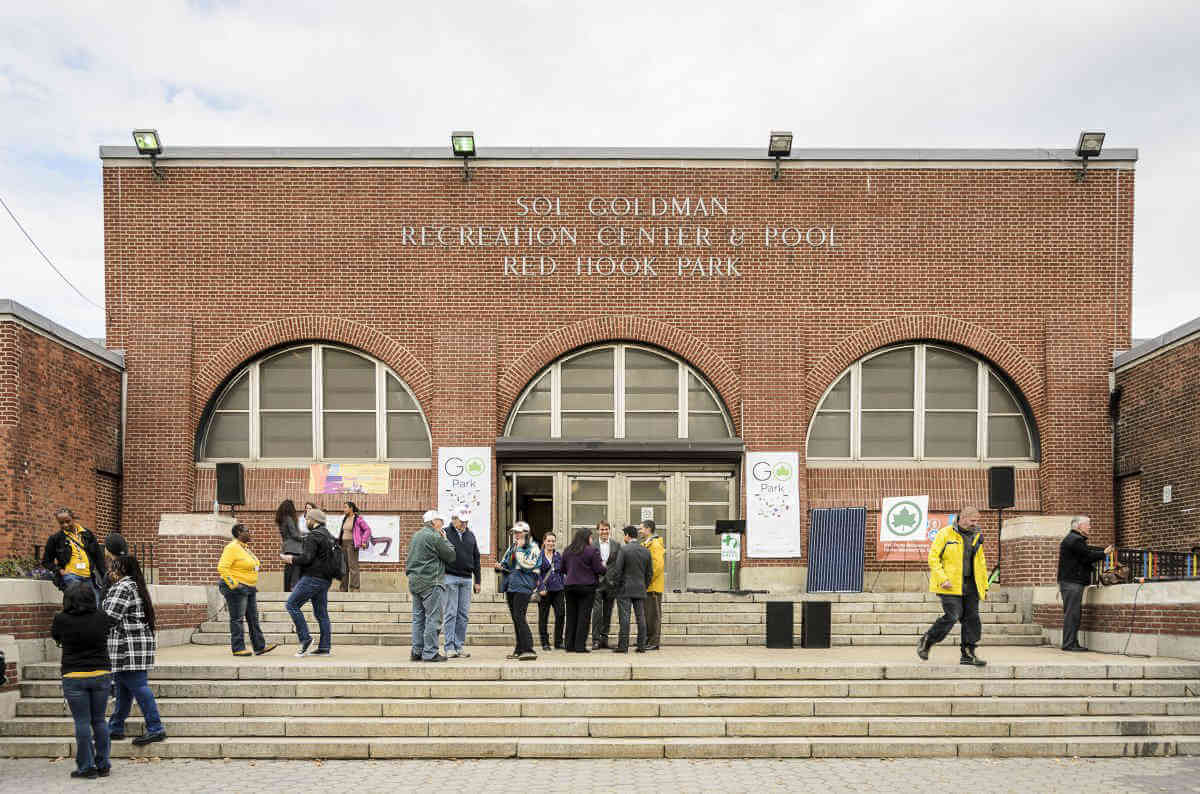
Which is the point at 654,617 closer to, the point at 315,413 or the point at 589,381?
the point at 589,381

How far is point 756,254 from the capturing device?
20.5 metres

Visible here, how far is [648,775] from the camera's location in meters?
9.66

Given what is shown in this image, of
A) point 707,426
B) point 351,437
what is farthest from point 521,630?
point 351,437

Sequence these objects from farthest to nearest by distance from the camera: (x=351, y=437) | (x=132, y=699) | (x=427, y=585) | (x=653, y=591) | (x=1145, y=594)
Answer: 1. (x=351, y=437)
2. (x=653, y=591)
3. (x=1145, y=594)
4. (x=427, y=585)
5. (x=132, y=699)

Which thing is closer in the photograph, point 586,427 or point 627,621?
point 627,621

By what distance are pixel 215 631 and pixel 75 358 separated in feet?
18.3

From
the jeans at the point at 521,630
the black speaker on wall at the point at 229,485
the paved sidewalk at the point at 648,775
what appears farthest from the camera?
the black speaker on wall at the point at 229,485

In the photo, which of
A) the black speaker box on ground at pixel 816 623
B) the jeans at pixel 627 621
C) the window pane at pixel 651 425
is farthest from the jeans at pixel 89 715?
the window pane at pixel 651 425

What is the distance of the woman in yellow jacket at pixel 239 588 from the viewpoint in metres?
13.7

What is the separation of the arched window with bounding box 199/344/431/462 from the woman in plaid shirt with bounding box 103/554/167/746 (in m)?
9.94

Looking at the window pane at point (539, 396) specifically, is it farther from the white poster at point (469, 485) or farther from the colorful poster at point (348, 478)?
the colorful poster at point (348, 478)

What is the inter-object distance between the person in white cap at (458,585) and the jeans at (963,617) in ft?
16.8

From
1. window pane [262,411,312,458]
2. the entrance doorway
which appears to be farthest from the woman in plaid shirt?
the entrance doorway

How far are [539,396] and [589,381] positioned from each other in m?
0.92
